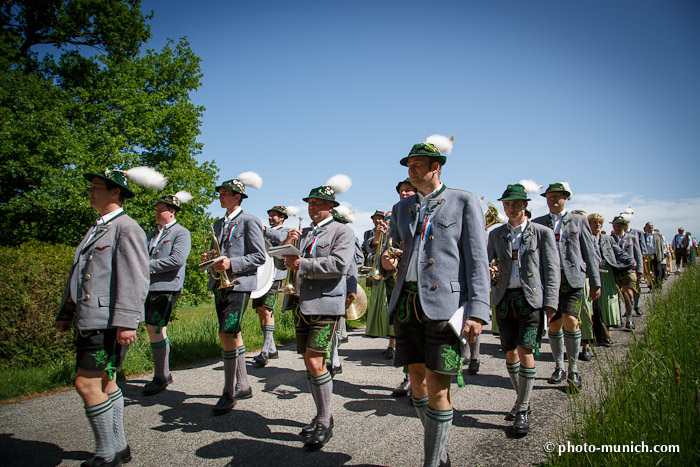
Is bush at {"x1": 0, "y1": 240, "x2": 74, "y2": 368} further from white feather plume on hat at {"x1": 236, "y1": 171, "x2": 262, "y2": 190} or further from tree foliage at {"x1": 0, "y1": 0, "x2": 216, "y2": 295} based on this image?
tree foliage at {"x1": 0, "y1": 0, "x2": 216, "y2": 295}

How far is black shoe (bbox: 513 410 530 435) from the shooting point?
376 centimetres

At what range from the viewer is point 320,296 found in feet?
13.1

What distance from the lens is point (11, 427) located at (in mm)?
4176

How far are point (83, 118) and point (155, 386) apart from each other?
47.1 feet

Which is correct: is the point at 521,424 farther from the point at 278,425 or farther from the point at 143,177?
the point at 143,177

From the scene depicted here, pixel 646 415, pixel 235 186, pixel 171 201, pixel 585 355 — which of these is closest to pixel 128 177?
pixel 235 186

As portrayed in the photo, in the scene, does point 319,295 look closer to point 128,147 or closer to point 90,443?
point 90,443

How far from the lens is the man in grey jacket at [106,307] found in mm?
3107

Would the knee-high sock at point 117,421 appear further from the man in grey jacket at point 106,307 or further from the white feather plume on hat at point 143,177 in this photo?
the white feather plume on hat at point 143,177

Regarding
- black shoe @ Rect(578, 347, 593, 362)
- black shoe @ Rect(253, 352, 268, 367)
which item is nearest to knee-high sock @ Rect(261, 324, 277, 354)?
black shoe @ Rect(253, 352, 268, 367)

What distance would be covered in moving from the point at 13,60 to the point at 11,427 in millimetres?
18864

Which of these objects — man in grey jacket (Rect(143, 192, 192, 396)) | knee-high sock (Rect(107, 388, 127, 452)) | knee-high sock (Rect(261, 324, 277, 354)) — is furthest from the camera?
knee-high sock (Rect(261, 324, 277, 354))

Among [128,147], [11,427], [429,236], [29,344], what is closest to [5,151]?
[128,147]

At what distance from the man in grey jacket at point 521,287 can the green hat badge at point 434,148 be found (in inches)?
60.6
